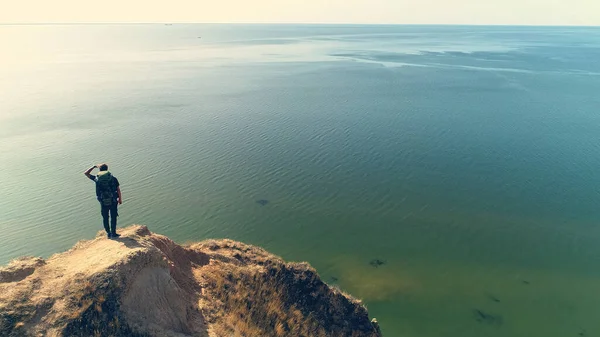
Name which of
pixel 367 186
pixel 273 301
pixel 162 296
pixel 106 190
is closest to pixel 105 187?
pixel 106 190

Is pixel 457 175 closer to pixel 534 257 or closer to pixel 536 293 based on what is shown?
pixel 534 257

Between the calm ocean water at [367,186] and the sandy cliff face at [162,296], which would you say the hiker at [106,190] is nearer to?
the sandy cliff face at [162,296]

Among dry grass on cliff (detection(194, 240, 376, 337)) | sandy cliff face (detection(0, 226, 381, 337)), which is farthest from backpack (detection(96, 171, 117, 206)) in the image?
dry grass on cliff (detection(194, 240, 376, 337))

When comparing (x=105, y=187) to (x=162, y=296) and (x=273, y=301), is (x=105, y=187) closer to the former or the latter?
(x=162, y=296)

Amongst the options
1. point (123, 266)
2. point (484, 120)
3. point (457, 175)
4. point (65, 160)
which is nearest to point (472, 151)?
point (457, 175)

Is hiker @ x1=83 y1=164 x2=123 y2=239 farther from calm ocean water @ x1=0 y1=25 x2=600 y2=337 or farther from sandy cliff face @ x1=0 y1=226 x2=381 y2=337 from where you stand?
calm ocean water @ x1=0 y1=25 x2=600 y2=337

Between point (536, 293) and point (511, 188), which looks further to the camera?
point (511, 188)
